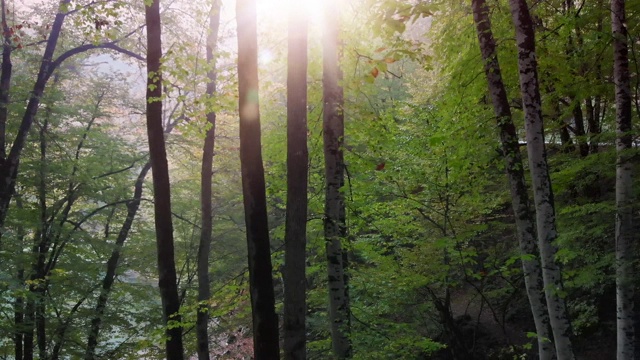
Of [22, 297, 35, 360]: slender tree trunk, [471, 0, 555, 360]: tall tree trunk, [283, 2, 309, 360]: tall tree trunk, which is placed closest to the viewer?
[283, 2, 309, 360]: tall tree trunk

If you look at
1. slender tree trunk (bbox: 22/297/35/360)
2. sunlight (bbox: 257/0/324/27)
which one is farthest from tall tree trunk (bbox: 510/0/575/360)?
slender tree trunk (bbox: 22/297/35/360)

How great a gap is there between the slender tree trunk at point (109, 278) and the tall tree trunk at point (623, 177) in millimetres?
14139

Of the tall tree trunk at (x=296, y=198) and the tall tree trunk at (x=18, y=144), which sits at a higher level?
the tall tree trunk at (x=18, y=144)

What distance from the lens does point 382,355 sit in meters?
10.7

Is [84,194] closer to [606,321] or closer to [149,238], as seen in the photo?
[149,238]

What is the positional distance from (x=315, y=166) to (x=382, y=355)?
557cm

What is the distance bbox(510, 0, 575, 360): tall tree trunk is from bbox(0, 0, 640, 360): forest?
3 cm

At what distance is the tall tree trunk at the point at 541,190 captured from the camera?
278 inches

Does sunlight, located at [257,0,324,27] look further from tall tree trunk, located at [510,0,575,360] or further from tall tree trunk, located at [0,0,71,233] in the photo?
tall tree trunk, located at [0,0,71,233]

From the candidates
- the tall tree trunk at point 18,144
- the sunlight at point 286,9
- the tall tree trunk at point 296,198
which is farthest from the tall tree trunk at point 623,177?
the tall tree trunk at point 18,144

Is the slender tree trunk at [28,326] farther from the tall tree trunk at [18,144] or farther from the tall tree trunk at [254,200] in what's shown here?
the tall tree trunk at [254,200]

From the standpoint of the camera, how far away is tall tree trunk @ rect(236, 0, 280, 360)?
6.31m

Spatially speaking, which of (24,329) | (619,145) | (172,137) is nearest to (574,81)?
(619,145)

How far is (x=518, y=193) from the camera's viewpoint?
803 centimetres
